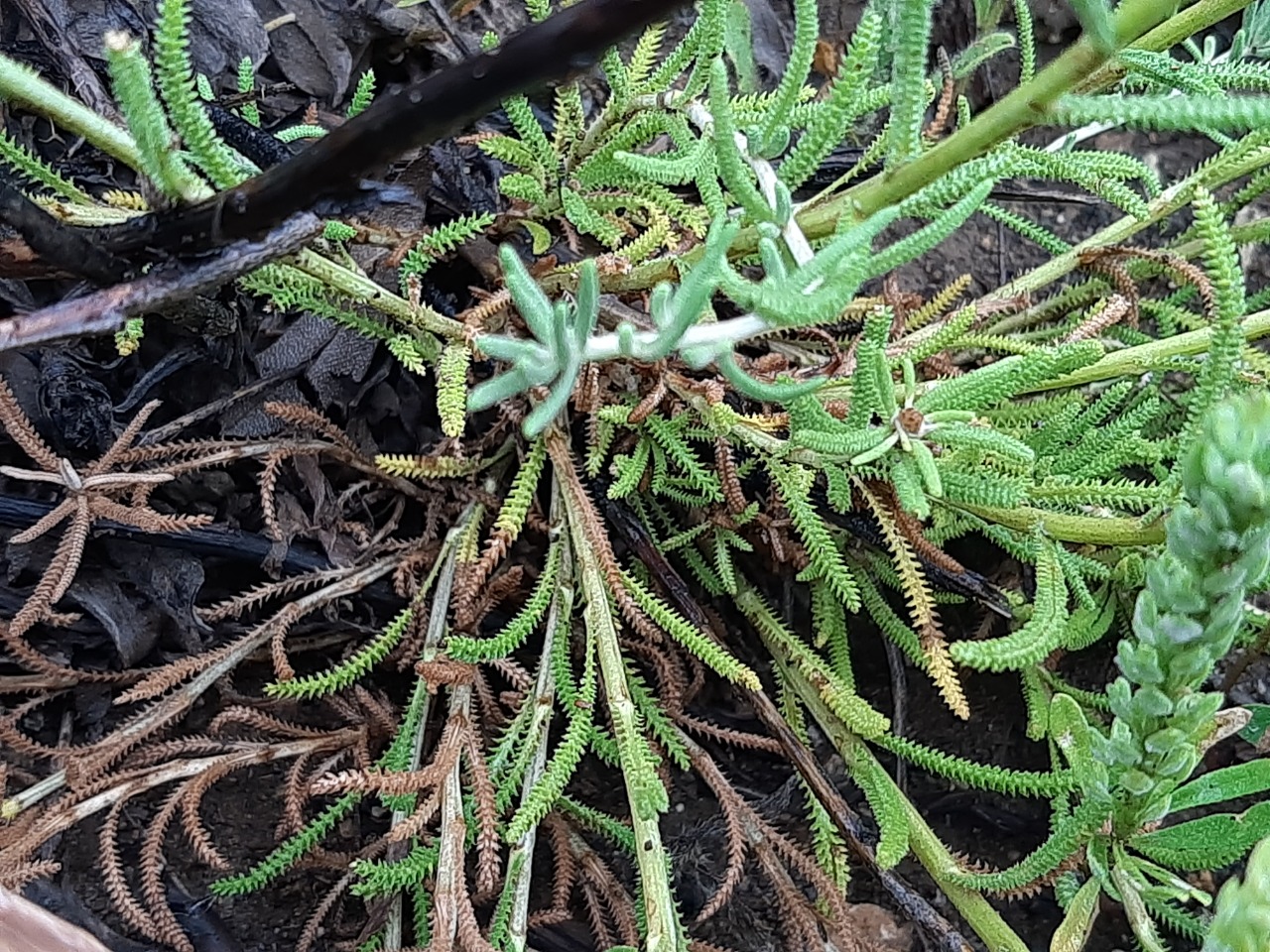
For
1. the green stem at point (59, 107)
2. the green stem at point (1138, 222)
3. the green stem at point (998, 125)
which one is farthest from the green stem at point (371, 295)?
the green stem at point (1138, 222)

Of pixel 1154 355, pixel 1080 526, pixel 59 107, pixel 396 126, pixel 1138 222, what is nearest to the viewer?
pixel 396 126

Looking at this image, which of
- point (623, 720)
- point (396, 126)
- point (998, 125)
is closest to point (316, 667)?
point (623, 720)

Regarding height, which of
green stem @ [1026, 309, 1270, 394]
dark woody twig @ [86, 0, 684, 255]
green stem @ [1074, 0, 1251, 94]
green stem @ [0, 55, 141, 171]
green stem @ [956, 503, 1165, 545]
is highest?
green stem @ [0, 55, 141, 171]

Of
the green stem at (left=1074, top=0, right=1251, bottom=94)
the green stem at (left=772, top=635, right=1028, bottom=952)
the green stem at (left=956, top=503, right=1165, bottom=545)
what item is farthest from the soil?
the green stem at (left=1074, top=0, right=1251, bottom=94)

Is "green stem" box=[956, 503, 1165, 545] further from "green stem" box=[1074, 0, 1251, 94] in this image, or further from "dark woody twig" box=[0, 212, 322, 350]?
"dark woody twig" box=[0, 212, 322, 350]

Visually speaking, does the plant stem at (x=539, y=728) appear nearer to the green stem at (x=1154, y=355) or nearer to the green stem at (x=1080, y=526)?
the green stem at (x=1080, y=526)

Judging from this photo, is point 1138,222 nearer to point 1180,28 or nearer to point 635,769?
point 1180,28
